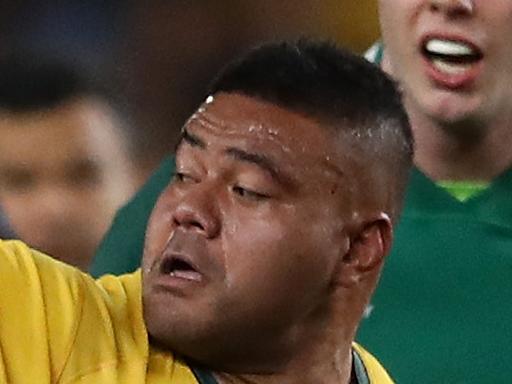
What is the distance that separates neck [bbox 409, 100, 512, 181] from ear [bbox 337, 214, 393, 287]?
37cm

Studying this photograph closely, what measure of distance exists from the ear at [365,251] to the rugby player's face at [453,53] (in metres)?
0.34

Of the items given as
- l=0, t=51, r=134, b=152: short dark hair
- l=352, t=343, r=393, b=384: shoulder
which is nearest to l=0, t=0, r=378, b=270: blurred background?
→ l=0, t=51, r=134, b=152: short dark hair

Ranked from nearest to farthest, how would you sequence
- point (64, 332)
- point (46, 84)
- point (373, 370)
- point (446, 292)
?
point (64, 332) < point (373, 370) < point (446, 292) < point (46, 84)

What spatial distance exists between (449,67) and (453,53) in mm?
13

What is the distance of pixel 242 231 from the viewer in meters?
0.88

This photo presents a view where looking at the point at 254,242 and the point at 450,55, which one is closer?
the point at 254,242

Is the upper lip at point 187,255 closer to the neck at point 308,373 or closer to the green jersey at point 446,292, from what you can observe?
the neck at point 308,373

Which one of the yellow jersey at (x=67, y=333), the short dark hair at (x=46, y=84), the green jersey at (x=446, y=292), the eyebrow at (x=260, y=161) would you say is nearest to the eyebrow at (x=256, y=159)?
the eyebrow at (x=260, y=161)

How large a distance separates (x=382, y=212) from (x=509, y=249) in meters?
0.35

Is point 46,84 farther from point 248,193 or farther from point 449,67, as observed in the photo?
point 248,193

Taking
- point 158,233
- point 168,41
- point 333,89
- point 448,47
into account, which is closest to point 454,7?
point 448,47

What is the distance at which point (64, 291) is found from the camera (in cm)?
86

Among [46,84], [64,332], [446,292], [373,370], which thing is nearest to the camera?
[64,332]

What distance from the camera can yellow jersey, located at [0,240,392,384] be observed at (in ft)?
2.72
